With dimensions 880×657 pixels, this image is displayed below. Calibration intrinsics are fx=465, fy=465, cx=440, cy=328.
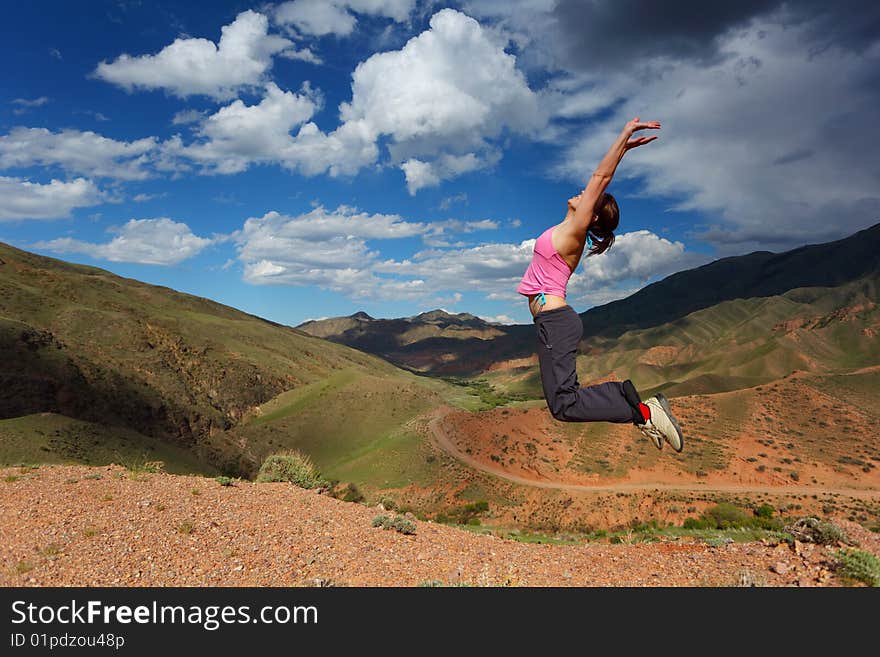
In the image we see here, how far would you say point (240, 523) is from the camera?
27.9 ft

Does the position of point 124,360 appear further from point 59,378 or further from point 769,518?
point 769,518

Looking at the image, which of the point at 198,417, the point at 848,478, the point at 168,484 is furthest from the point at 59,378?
Answer: the point at 848,478

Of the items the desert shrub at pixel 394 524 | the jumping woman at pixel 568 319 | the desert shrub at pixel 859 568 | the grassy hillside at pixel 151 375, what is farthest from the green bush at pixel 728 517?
the grassy hillside at pixel 151 375

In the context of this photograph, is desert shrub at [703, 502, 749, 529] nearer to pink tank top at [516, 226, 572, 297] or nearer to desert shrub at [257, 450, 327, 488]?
desert shrub at [257, 450, 327, 488]

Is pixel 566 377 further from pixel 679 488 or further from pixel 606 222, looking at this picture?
pixel 679 488

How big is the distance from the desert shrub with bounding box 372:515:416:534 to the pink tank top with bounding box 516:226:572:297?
23.7 feet

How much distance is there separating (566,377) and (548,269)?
1.03 meters

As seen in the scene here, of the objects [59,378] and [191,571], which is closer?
[191,571]

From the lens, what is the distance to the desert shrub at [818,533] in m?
7.62

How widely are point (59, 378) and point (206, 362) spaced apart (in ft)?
111

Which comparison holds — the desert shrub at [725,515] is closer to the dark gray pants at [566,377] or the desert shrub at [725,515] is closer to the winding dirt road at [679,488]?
the winding dirt road at [679,488]

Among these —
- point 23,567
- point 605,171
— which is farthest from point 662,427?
point 23,567

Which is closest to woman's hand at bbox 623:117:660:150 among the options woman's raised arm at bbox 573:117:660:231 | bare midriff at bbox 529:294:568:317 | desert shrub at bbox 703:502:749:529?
woman's raised arm at bbox 573:117:660:231

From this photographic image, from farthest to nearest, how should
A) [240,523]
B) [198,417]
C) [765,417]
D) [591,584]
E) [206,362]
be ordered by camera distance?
[206,362]
[198,417]
[765,417]
[240,523]
[591,584]
